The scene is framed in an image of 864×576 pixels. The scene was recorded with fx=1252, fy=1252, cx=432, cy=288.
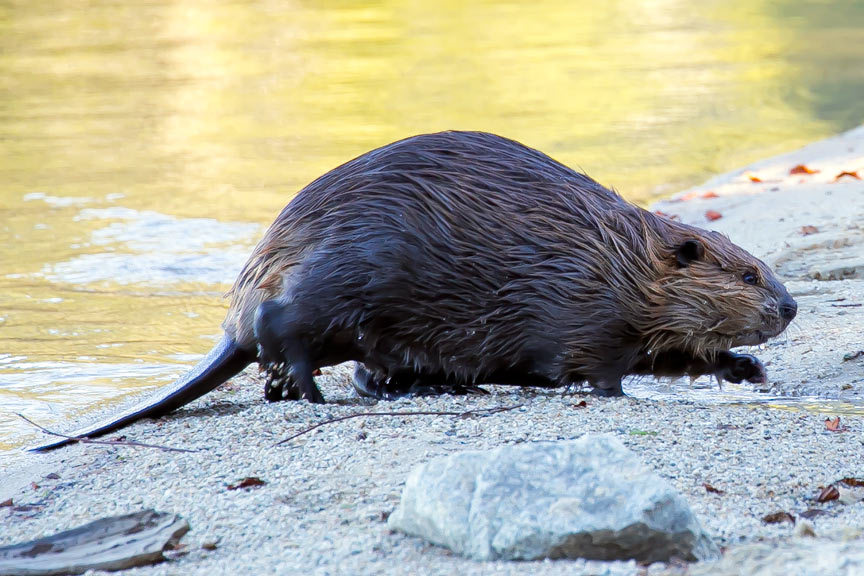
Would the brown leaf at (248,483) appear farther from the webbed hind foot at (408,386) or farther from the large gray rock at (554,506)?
the webbed hind foot at (408,386)

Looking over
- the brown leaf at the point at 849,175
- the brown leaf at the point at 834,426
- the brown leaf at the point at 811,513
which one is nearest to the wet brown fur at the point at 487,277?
the brown leaf at the point at 834,426

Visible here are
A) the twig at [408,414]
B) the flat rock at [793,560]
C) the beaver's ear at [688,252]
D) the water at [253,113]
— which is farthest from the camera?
the water at [253,113]

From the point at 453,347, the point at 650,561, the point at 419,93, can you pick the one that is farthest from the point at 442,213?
the point at 419,93

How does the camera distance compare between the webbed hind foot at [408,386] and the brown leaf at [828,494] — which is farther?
the webbed hind foot at [408,386]

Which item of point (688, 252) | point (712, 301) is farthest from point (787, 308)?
point (688, 252)

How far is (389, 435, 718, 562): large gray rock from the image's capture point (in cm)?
263

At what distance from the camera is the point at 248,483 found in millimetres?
3426

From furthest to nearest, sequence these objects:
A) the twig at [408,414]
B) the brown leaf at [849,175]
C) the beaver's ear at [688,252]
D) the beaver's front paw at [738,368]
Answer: the brown leaf at [849,175]
the beaver's front paw at [738,368]
the beaver's ear at [688,252]
the twig at [408,414]

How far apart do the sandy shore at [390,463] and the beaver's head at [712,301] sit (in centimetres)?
25

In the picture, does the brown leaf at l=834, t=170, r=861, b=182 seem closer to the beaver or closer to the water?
the water

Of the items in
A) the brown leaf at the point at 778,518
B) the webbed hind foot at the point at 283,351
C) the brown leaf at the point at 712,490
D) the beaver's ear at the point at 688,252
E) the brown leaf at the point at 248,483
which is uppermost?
the beaver's ear at the point at 688,252

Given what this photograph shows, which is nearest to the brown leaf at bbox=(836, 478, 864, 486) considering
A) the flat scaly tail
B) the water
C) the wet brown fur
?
the wet brown fur

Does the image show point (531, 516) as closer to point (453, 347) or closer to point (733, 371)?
point (453, 347)

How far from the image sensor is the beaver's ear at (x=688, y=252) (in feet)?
14.1
